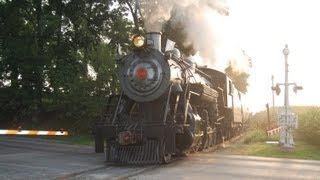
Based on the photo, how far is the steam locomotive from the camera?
594 inches

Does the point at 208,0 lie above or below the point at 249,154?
above

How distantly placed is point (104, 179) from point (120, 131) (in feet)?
12.3

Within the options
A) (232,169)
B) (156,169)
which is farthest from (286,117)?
(156,169)

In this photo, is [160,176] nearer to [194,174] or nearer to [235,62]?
[194,174]

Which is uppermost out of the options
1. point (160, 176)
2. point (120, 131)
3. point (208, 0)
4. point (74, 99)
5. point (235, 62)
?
point (208, 0)

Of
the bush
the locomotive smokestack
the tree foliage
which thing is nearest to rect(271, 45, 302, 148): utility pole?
the bush

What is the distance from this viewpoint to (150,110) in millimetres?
16297

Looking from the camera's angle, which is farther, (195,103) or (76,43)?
(76,43)

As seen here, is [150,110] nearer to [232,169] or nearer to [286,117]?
[232,169]

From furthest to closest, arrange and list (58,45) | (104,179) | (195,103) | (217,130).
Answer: (58,45), (217,130), (195,103), (104,179)

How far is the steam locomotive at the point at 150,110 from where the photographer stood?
1508 cm

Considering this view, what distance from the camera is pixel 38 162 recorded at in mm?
15195

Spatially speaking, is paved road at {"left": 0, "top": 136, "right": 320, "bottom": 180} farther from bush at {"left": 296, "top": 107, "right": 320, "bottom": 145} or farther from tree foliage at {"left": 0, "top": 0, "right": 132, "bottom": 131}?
tree foliage at {"left": 0, "top": 0, "right": 132, "bottom": 131}

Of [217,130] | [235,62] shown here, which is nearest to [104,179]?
[217,130]
